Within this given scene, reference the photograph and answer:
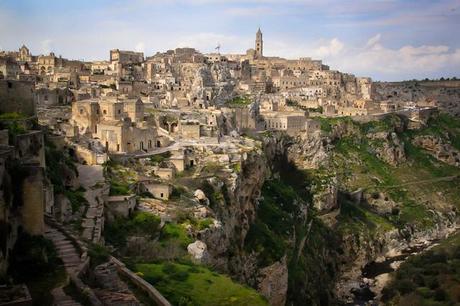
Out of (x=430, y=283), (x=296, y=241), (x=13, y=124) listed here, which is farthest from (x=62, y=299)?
(x=296, y=241)

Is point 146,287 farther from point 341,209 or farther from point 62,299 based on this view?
point 341,209

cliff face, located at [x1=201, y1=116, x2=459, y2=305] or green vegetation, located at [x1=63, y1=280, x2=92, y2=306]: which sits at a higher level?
green vegetation, located at [x1=63, y1=280, x2=92, y2=306]

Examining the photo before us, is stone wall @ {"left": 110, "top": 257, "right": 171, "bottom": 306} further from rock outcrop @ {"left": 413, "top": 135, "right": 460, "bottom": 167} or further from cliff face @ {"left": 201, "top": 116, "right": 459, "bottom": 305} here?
rock outcrop @ {"left": 413, "top": 135, "right": 460, "bottom": 167}

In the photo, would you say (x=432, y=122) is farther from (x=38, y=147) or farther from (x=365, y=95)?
(x=38, y=147)

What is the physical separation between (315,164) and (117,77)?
23097mm

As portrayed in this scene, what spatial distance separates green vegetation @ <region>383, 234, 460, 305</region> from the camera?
Answer: 26547 mm

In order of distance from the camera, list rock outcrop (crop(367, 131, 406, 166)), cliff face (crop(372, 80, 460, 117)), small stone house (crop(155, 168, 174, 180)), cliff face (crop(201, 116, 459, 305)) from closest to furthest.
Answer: small stone house (crop(155, 168, 174, 180)) < cliff face (crop(201, 116, 459, 305)) < rock outcrop (crop(367, 131, 406, 166)) < cliff face (crop(372, 80, 460, 117))

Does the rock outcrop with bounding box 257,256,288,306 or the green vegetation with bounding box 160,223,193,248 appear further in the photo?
the rock outcrop with bounding box 257,256,288,306

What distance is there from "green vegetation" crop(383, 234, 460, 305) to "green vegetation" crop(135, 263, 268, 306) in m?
11.4

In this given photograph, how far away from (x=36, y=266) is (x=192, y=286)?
5690 millimetres

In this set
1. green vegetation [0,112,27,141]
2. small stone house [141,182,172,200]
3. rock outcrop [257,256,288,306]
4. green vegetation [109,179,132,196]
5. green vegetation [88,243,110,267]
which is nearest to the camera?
green vegetation [88,243,110,267]

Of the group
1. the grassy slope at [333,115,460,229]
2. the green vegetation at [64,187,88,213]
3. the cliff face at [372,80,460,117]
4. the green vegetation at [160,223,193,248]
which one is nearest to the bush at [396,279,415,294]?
the green vegetation at [160,223,193,248]

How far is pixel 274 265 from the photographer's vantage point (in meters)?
36.1

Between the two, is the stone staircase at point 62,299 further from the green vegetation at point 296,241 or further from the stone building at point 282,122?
the stone building at point 282,122
